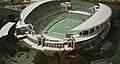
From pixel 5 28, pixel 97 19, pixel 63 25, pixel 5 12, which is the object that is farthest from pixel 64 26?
pixel 5 12

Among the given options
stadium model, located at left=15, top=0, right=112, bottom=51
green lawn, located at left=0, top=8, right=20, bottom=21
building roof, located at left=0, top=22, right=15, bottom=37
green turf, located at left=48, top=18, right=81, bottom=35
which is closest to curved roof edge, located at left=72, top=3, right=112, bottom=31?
stadium model, located at left=15, top=0, right=112, bottom=51

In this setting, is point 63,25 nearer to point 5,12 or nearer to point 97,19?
point 97,19

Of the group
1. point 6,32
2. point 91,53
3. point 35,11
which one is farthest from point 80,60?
point 35,11

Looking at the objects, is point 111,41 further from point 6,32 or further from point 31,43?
point 6,32

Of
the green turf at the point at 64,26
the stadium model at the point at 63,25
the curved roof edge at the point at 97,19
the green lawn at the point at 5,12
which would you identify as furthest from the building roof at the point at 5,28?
the curved roof edge at the point at 97,19

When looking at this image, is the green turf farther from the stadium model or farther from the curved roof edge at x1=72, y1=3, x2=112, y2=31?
the curved roof edge at x1=72, y1=3, x2=112, y2=31

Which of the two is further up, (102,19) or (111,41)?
(102,19)
